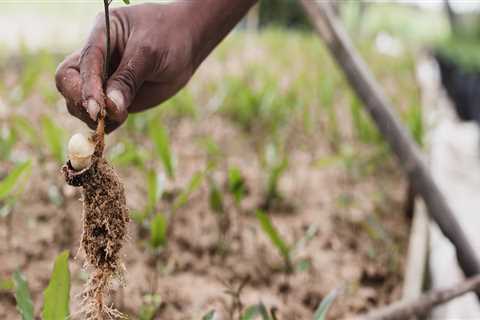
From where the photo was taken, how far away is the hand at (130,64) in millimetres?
635

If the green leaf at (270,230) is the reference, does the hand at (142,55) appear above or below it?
above

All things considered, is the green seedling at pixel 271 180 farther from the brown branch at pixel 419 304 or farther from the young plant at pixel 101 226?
the young plant at pixel 101 226

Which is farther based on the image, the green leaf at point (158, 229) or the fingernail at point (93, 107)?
the green leaf at point (158, 229)

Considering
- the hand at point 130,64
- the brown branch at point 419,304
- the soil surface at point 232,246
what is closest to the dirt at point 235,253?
the soil surface at point 232,246

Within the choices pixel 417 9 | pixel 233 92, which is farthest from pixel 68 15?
pixel 417 9

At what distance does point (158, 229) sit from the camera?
107 centimetres

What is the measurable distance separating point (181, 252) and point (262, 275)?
21 centimetres

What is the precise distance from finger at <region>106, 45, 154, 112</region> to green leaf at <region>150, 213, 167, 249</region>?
1.35 feet

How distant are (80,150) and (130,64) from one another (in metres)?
0.14

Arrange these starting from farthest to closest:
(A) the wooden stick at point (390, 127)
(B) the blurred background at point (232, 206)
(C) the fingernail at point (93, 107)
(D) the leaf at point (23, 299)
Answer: (A) the wooden stick at point (390, 127) < (B) the blurred background at point (232, 206) < (D) the leaf at point (23, 299) < (C) the fingernail at point (93, 107)

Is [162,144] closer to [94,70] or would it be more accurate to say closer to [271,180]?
[271,180]

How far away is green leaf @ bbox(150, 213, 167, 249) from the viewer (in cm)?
106

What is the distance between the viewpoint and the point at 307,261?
1.14 meters

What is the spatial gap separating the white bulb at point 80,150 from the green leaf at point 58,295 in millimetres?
136
